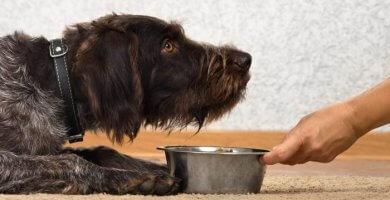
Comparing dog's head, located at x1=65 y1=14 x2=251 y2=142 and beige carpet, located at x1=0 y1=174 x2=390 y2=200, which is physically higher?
dog's head, located at x1=65 y1=14 x2=251 y2=142

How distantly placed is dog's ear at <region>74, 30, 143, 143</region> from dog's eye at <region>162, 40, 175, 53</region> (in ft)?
0.41

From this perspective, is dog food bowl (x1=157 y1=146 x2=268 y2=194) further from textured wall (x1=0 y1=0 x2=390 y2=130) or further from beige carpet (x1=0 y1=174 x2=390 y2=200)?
textured wall (x1=0 y1=0 x2=390 y2=130)

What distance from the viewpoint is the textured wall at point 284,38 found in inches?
180

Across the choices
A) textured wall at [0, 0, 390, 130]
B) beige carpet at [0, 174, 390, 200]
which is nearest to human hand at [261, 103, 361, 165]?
beige carpet at [0, 174, 390, 200]

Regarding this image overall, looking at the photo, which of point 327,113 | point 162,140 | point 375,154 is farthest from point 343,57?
point 327,113

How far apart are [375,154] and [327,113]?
2.29 m

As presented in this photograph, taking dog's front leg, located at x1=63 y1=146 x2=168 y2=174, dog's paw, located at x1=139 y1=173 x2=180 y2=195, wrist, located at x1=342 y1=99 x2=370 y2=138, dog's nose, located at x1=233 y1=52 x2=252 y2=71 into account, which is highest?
dog's nose, located at x1=233 y1=52 x2=252 y2=71

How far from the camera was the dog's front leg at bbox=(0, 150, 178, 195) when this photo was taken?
2438 millimetres

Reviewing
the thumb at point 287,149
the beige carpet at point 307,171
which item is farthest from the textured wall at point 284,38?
the thumb at point 287,149

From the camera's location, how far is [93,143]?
4.72m

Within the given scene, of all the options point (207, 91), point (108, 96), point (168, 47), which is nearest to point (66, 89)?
point (108, 96)

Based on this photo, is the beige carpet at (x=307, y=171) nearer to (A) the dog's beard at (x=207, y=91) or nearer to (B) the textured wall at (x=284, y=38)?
(B) the textured wall at (x=284, y=38)

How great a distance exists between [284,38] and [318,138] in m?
2.34

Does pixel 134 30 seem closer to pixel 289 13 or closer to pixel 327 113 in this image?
pixel 327 113
